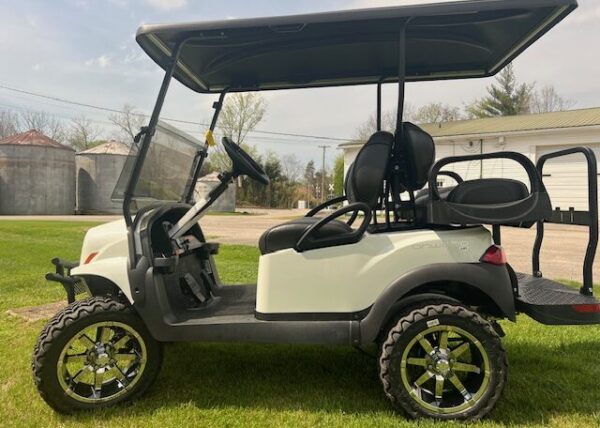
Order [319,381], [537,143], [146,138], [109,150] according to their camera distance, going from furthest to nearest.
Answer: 1. [109,150]
2. [537,143]
3. [319,381]
4. [146,138]

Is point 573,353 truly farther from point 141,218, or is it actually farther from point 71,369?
point 71,369

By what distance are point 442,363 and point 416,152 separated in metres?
1.18

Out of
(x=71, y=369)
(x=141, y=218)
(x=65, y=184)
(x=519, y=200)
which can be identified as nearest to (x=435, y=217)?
(x=519, y=200)

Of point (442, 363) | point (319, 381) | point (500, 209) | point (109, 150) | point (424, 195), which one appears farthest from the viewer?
point (109, 150)

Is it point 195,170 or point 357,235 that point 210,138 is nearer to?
point 195,170

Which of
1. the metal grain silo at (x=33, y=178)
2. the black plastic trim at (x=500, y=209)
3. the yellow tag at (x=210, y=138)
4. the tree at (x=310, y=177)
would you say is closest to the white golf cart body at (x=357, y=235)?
the black plastic trim at (x=500, y=209)

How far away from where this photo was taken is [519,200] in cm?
268

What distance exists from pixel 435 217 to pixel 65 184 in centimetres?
3152

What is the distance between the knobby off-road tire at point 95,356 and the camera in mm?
2580

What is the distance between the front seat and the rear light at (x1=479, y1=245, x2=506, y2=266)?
2.21ft

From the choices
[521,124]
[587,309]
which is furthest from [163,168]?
[521,124]

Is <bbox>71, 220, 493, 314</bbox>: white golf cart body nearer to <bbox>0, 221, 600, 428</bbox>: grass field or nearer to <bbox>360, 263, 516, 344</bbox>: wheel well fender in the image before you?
<bbox>360, 263, 516, 344</bbox>: wheel well fender

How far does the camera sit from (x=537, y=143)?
18.6 meters

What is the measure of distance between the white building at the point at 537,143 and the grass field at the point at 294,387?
1205 cm
